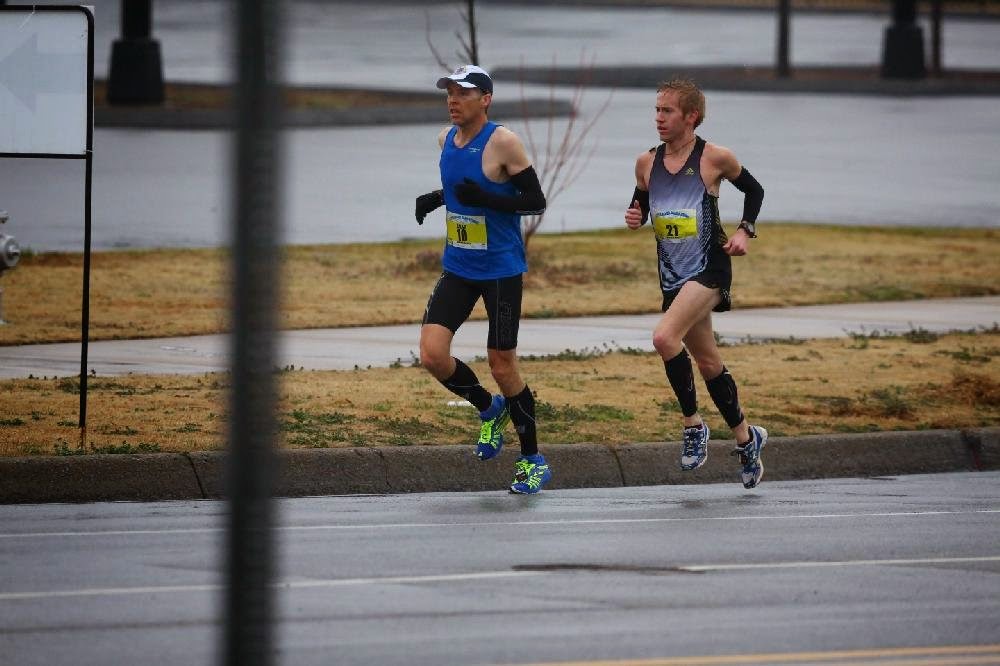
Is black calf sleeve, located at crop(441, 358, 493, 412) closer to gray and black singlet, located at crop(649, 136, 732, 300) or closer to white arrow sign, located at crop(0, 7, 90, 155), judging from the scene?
gray and black singlet, located at crop(649, 136, 732, 300)

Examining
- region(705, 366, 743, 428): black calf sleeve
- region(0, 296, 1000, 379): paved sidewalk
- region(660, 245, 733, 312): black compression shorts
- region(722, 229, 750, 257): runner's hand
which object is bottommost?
region(0, 296, 1000, 379): paved sidewalk

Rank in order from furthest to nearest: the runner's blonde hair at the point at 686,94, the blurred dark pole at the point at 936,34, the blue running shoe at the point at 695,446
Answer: the blurred dark pole at the point at 936,34 → the blue running shoe at the point at 695,446 → the runner's blonde hair at the point at 686,94

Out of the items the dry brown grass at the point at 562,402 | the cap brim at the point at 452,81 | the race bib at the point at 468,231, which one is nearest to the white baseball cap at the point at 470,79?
the cap brim at the point at 452,81

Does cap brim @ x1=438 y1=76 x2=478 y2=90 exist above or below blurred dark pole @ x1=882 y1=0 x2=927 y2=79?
below

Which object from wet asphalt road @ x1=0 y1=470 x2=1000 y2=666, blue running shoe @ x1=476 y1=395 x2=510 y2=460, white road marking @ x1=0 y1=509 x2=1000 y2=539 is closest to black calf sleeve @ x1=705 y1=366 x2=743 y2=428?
wet asphalt road @ x1=0 y1=470 x2=1000 y2=666

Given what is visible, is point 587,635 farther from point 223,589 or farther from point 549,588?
point 223,589

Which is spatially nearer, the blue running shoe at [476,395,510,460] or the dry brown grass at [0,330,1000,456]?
the blue running shoe at [476,395,510,460]

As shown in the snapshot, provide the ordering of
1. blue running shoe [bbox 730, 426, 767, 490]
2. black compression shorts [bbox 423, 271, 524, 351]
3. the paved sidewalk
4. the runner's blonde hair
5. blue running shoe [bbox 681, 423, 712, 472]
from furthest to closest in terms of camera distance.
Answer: the paved sidewalk, blue running shoe [bbox 730, 426, 767, 490], blue running shoe [bbox 681, 423, 712, 472], the runner's blonde hair, black compression shorts [bbox 423, 271, 524, 351]

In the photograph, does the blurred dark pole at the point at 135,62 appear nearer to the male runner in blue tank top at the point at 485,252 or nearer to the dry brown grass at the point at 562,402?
the dry brown grass at the point at 562,402

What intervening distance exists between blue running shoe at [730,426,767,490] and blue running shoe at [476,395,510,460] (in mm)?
1128

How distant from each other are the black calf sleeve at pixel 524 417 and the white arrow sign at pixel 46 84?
2.64 meters

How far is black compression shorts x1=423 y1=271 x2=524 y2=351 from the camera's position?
30.5 feet

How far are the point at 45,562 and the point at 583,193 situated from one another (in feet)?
54.3

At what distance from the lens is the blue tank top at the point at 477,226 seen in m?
9.23
